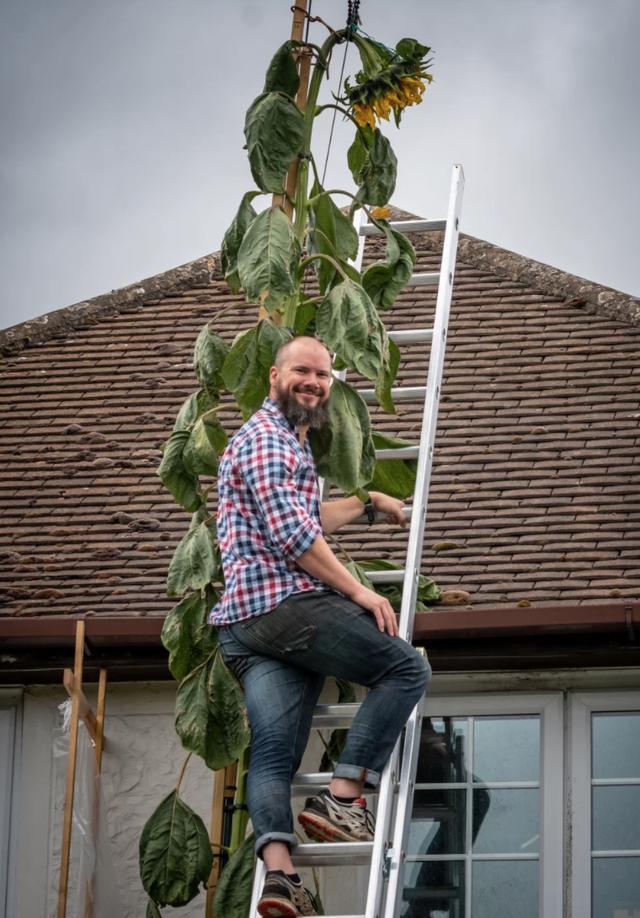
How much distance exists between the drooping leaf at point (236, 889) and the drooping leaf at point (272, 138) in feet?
8.05

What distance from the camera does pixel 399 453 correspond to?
7.25 meters

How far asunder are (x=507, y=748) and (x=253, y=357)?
2495 mm

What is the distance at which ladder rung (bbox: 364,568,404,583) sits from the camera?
278 inches

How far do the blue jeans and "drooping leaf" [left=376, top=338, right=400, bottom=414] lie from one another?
1113 mm

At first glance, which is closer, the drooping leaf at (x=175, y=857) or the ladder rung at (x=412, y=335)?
the drooping leaf at (x=175, y=857)

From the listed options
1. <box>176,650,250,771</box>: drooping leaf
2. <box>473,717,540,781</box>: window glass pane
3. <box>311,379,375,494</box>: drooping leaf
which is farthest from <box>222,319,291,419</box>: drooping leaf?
<box>473,717,540,781</box>: window glass pane

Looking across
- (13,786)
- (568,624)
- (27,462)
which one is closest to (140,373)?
(27,462)

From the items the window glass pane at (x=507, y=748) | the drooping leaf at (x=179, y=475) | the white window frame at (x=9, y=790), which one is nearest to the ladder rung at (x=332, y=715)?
the drooping leaf at (x=179, y=475)

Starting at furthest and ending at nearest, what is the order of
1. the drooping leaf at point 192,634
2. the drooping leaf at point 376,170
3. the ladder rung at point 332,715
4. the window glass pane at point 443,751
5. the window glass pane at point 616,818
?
the window glass pane at point 443,751 → the window glass pane at point 616,818 → the drooping leaf at point 376,170 → the drooping leaf at point 192,634 → the ladder rung at point 332,715

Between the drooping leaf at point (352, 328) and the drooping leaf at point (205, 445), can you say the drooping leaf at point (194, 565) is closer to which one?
the drooping leaf at point (205, 445)

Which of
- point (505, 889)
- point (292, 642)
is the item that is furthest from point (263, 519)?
point (505, 889)

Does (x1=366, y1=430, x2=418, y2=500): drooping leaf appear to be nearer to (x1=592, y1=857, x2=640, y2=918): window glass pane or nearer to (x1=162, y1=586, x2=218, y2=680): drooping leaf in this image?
(x1=162, y1=586, x2=218, y2=680): drooping leaf

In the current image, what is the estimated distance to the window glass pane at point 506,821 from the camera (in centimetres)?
811

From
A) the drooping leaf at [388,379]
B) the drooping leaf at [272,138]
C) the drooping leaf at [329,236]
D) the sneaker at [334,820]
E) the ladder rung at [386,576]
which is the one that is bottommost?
the sneaker at [334,820]
